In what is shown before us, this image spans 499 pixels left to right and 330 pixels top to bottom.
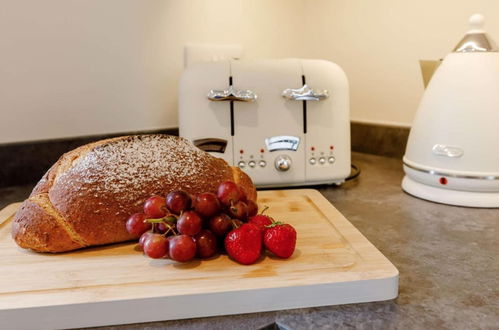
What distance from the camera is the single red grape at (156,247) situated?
643mm

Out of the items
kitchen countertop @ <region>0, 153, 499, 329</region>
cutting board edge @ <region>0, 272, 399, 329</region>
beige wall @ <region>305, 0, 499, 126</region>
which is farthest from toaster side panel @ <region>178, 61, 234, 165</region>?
beige wall @ <region>305, 0, 499, 126</region>

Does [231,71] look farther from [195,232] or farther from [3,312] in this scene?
[3,312]

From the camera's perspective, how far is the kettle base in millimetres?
955

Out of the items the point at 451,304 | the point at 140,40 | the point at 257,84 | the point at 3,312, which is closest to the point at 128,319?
the point at 3,312

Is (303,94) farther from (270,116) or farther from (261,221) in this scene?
(261,221)

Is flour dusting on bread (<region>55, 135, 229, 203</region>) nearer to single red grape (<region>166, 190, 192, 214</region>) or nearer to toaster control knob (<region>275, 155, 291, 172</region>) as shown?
single red grape (<region>166, 190, 192, 214</region>)

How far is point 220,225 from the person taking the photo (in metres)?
0.67

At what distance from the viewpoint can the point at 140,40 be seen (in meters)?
1.35

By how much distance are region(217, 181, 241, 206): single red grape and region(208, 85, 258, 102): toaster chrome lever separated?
1.17ft

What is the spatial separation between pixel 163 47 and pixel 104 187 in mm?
779

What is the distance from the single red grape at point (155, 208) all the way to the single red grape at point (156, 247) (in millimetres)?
46

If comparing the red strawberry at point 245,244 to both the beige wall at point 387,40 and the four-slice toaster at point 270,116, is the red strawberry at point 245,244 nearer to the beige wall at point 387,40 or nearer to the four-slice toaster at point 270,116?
the four-slice toaster at point 270,116

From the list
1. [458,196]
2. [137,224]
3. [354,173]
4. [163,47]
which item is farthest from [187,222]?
[163,47]

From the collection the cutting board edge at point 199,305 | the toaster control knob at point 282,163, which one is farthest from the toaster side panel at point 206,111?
the cutting board edge at point 199,305
